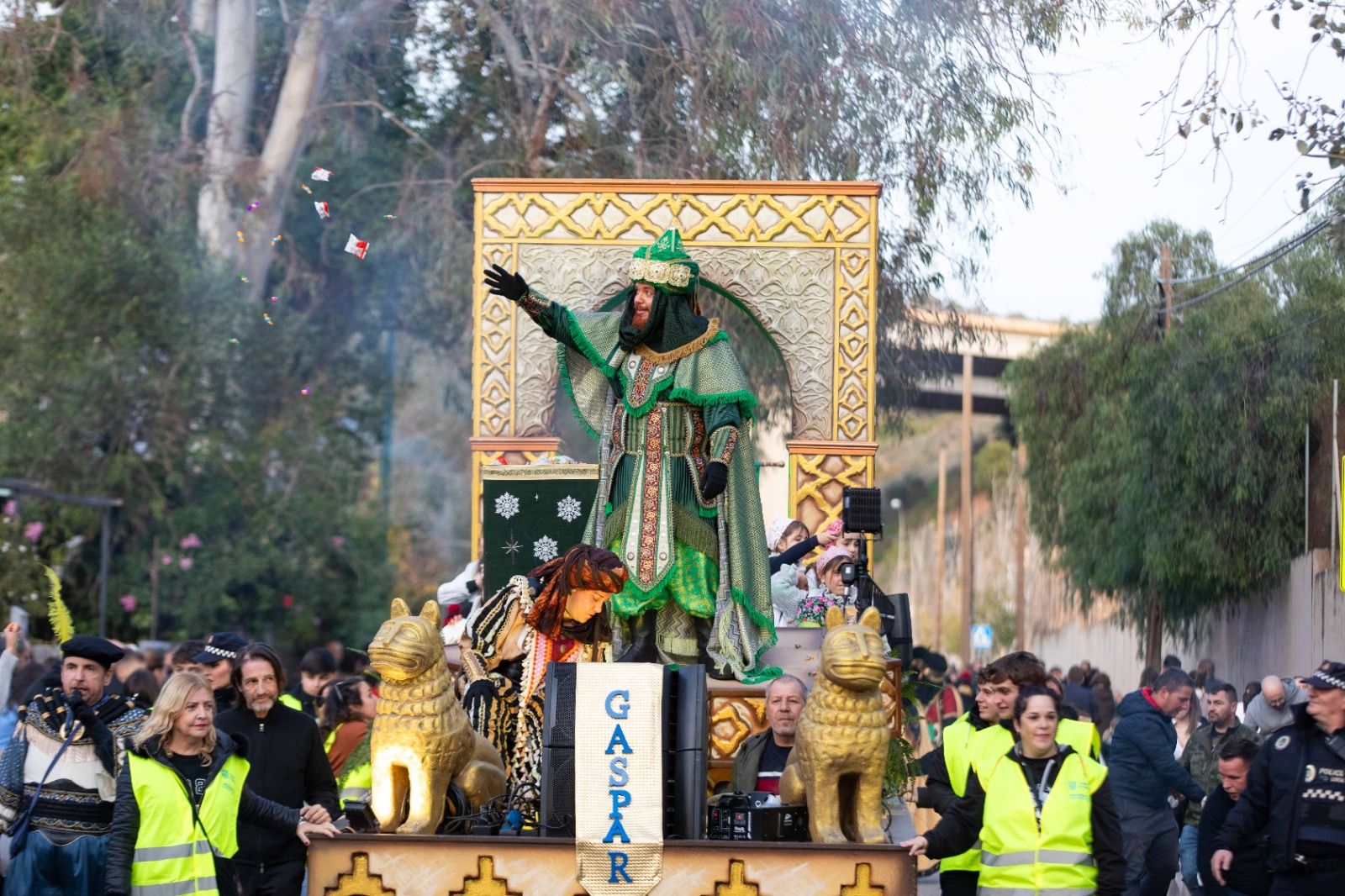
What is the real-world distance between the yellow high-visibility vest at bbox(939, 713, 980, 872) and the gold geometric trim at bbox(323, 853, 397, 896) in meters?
2.23

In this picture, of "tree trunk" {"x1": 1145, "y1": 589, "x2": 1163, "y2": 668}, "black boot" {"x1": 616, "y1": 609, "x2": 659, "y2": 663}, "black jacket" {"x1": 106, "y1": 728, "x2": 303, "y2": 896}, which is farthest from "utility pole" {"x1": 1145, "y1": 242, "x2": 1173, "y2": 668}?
"black jacket" {"x1": 106, "y1": 728, "x2": 303, "y2": 896}

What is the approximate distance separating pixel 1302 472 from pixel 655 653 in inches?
516

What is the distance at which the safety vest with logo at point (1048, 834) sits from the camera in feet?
24.8

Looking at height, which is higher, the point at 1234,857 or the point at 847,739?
the point at 847,739

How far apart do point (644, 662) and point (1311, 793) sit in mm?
2793

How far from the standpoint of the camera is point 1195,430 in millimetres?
22188

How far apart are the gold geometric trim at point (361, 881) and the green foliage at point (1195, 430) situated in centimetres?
1253

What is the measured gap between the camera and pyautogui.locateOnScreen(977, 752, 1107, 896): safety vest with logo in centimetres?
757

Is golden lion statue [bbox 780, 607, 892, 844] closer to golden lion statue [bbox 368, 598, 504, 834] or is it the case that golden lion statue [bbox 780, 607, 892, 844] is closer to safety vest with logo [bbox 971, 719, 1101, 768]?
safety vest with logo [bbox 971, 719, 1101, 768]

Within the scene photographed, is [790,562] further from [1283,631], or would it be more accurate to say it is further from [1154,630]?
[1154,630]

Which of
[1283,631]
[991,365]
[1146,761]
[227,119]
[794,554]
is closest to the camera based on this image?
[1146,761]

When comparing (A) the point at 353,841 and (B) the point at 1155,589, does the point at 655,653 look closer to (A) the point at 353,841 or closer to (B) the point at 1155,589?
(A) the point at 353,841

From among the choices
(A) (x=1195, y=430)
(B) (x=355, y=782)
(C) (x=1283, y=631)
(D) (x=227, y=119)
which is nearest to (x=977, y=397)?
(D) (x=227, y=119)

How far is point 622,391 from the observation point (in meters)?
10.6
